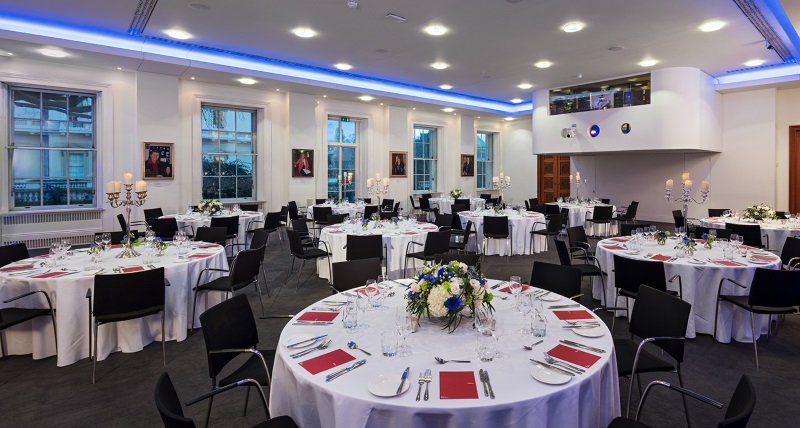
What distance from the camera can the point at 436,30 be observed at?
7.53 metres

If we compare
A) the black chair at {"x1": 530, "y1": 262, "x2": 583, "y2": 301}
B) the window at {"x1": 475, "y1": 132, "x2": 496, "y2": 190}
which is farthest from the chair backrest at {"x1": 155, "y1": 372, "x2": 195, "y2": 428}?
the window at {"x1": 475, "y1": 132, "x2": 496, "y2": 190}

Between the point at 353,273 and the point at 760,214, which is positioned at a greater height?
the point at 760,214

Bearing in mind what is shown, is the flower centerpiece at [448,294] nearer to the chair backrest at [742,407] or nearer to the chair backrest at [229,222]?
the chair backrest at [742,407]

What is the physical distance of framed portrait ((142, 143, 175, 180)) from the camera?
955cm

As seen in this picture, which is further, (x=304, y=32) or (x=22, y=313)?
(x=304, y=32)

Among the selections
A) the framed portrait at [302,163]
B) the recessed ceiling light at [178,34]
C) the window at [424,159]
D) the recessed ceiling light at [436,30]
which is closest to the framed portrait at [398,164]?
the window at [424,159]

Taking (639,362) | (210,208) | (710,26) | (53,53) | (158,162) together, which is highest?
(710,26)

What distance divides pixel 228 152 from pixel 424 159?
22.4 ft

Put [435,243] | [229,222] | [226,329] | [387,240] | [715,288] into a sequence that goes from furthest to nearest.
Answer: [229,222] < [387,240] < [435,243] < [715,288] < [226,329]

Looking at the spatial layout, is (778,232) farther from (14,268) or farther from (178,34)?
(178,34)

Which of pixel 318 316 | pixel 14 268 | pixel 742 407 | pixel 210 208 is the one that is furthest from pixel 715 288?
pixel 210 208

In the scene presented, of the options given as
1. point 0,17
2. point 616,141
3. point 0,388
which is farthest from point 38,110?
point 616,141

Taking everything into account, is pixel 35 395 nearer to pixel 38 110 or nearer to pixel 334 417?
pixel 334 417

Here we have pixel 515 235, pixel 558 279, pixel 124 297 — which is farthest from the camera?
pixel 515 235
